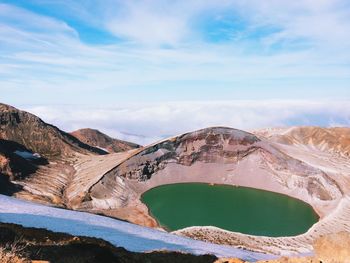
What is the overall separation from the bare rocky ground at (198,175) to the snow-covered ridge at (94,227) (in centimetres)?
5901

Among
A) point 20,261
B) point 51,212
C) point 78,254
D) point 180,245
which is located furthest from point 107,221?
point 20,261

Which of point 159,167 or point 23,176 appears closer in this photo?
point 23,176

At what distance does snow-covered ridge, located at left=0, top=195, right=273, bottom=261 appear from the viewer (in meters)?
36.0

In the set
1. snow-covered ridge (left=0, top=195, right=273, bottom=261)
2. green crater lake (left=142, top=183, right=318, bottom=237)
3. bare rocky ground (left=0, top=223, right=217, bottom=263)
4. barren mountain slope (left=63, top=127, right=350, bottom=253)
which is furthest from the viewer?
barren mountain slope (left=63, top=127, right=350, bottom=253)

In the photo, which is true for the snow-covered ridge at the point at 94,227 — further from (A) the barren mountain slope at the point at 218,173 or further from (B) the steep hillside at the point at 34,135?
(B) the steep hillside at the point at 34,135

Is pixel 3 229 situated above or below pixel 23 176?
below

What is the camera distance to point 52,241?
1125 inches

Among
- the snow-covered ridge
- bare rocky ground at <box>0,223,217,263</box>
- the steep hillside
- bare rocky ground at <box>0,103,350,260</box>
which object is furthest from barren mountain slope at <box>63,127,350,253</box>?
bare rocky ground at <box>0,223,217,263</box>

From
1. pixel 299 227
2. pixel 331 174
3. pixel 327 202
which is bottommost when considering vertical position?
pixel 299 227

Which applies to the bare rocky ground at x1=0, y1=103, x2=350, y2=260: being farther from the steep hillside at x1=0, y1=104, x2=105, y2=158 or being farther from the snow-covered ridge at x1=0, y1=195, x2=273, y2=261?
the snow-covered ridge at x1=0, y1=195, x2=273, y2=261

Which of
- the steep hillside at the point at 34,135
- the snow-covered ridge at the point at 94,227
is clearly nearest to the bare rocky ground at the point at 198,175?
the steep hillside at the point at 34,135

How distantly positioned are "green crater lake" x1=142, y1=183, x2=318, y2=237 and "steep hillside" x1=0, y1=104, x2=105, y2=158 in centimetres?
4896

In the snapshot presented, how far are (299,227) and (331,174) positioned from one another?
43285mm

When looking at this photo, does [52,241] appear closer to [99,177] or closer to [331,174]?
[99,177]
